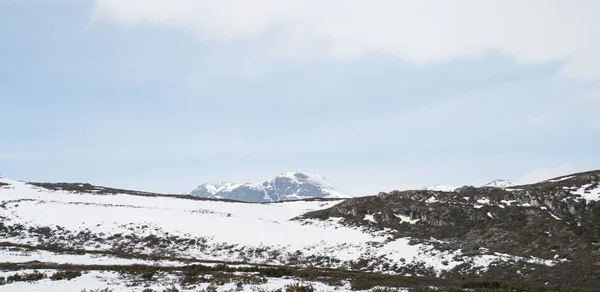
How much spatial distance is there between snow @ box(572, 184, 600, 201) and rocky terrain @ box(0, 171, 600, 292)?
16 cm

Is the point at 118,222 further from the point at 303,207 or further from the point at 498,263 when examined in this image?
the point at 498,263

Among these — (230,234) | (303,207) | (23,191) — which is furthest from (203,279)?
(23,191)

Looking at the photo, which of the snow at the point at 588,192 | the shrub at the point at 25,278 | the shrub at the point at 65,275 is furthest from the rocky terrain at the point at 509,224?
the shrub at the point at 25,278

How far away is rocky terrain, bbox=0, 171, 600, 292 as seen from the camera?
1967cm

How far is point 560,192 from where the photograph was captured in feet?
132

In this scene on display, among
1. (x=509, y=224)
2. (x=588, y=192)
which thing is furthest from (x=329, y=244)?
(x=588, y=192)

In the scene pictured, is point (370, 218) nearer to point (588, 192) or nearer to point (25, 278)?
point (588, 192)

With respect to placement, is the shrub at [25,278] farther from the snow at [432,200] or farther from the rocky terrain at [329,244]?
the snow at [432,200]

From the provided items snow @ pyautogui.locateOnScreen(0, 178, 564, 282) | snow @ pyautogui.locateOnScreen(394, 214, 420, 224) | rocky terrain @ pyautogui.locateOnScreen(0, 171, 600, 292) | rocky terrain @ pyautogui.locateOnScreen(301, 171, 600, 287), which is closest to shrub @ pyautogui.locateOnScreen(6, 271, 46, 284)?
rocky terrain @ pyautogui.locateOnScreen(0, 171, 600, 292)

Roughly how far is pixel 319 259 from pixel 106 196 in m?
52.4

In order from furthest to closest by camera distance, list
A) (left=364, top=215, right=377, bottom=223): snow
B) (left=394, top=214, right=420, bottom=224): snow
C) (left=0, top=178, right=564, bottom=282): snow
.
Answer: (left=364, top=215, right=377, bottom=223): snow, (left=394, top=214, right=420, bottom=224): snow, (left=0, top=178, right=564, bottom=282): snow

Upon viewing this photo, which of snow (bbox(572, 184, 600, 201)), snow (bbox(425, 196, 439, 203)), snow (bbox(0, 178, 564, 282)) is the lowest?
snow (bbox(0, 178, 564, 282))

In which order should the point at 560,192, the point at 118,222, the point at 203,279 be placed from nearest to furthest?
the point at 203,279
the point at 560,192
the point at 118,222

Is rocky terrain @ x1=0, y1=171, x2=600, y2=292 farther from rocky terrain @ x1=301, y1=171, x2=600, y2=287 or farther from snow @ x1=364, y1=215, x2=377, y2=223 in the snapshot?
snow @ x1=364, y1=215, x2=377, y2=223
